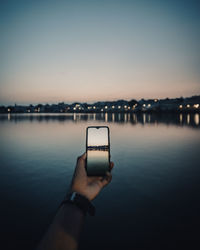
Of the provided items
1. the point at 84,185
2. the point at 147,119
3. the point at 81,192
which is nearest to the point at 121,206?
the point at 84,185

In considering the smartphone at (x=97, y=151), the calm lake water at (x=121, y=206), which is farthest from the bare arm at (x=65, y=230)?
the calm lake water at (x=121, y=206)

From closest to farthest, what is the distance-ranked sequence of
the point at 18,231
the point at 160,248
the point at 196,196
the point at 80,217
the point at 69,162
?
the point at 80,217 < the point at 160,248 < the point at 18,231 < the point at 196,196 < the point at 69,162

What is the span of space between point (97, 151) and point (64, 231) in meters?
1.57

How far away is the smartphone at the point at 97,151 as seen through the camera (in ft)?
8.29

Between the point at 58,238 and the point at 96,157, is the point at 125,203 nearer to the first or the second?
the point at 96,157

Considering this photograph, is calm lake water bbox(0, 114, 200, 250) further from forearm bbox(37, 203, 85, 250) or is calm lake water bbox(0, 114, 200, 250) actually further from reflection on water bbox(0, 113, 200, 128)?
reflection on water bbox(0, 113, 200, 128)

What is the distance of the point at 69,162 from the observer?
743cm

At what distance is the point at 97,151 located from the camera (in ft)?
9.00

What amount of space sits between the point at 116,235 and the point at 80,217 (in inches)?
73.8

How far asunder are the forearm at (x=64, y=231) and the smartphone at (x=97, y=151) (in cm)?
103

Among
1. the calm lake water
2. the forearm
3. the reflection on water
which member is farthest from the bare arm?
the reflection on water

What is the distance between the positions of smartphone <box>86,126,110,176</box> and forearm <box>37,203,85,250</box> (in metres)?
1.03

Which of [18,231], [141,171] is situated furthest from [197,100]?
[18,231]

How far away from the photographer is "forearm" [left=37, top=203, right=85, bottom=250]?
3.76ft
